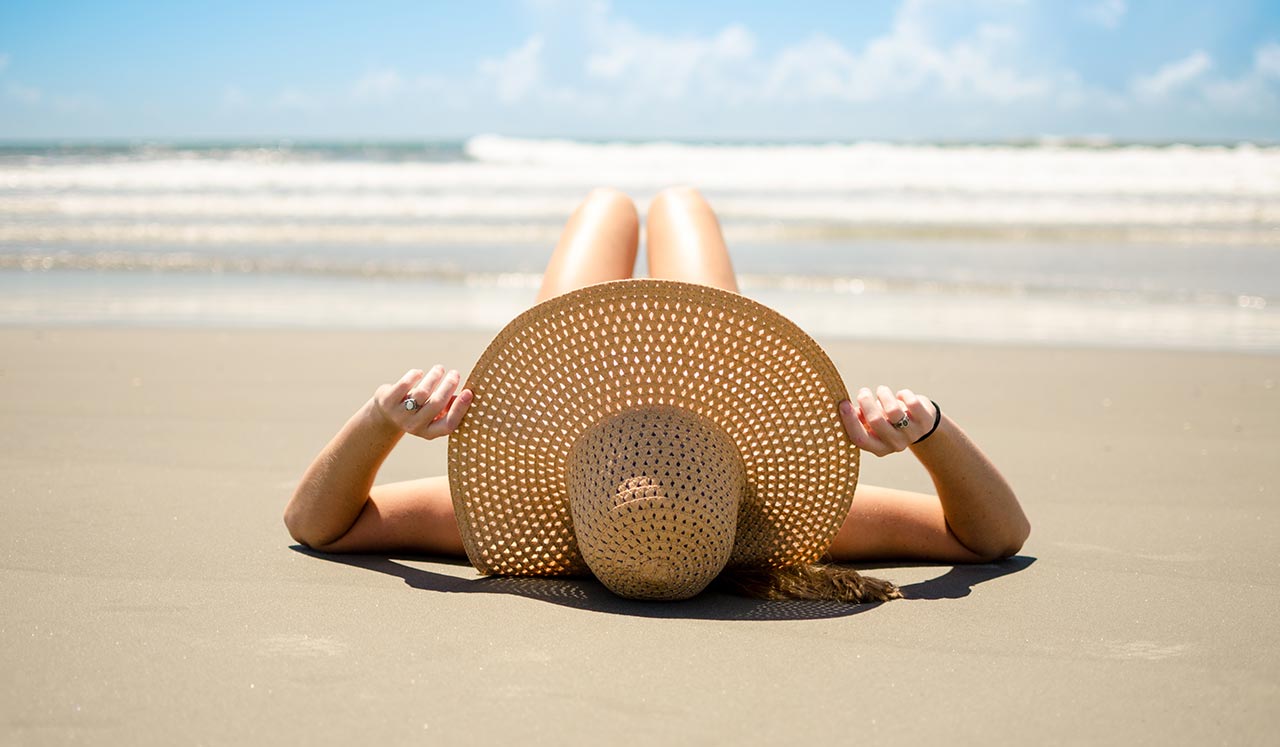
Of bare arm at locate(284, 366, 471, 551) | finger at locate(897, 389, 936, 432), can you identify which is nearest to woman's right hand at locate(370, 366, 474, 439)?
bare arm at locate(284, 366, 471, 551)

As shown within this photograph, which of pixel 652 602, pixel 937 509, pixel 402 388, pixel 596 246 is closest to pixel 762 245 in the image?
pixel 596 246

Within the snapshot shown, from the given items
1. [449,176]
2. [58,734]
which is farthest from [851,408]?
[449,176]

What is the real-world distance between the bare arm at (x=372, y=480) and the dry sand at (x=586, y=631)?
0.08 m

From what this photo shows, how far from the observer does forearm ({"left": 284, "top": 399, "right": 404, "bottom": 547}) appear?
259cm

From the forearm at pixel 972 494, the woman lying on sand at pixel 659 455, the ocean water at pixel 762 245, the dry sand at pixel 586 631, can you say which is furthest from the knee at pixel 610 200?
the ocean water at pixel 762 245

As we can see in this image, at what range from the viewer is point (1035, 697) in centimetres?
208

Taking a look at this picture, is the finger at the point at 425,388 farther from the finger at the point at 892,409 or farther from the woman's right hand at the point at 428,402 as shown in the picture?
the finger at the point at 892,409

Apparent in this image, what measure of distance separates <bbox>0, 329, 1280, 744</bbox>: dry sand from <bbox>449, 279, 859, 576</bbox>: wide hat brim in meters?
0.23

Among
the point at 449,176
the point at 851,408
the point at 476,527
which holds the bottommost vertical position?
the point at 476,527

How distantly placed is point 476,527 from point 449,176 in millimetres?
22176

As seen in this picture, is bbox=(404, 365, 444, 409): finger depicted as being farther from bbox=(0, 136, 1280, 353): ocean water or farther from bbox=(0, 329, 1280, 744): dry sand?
bbox=(0, 136, 1280, 353): ocean water

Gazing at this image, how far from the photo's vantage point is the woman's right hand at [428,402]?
239 centimetres

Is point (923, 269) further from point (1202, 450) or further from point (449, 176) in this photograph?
point (449, 176)

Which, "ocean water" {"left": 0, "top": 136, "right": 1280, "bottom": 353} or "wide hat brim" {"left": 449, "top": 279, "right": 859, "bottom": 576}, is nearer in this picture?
"wide hat brim" {"left": 449, "top": 279, "right": 859, "bottom": 576}
